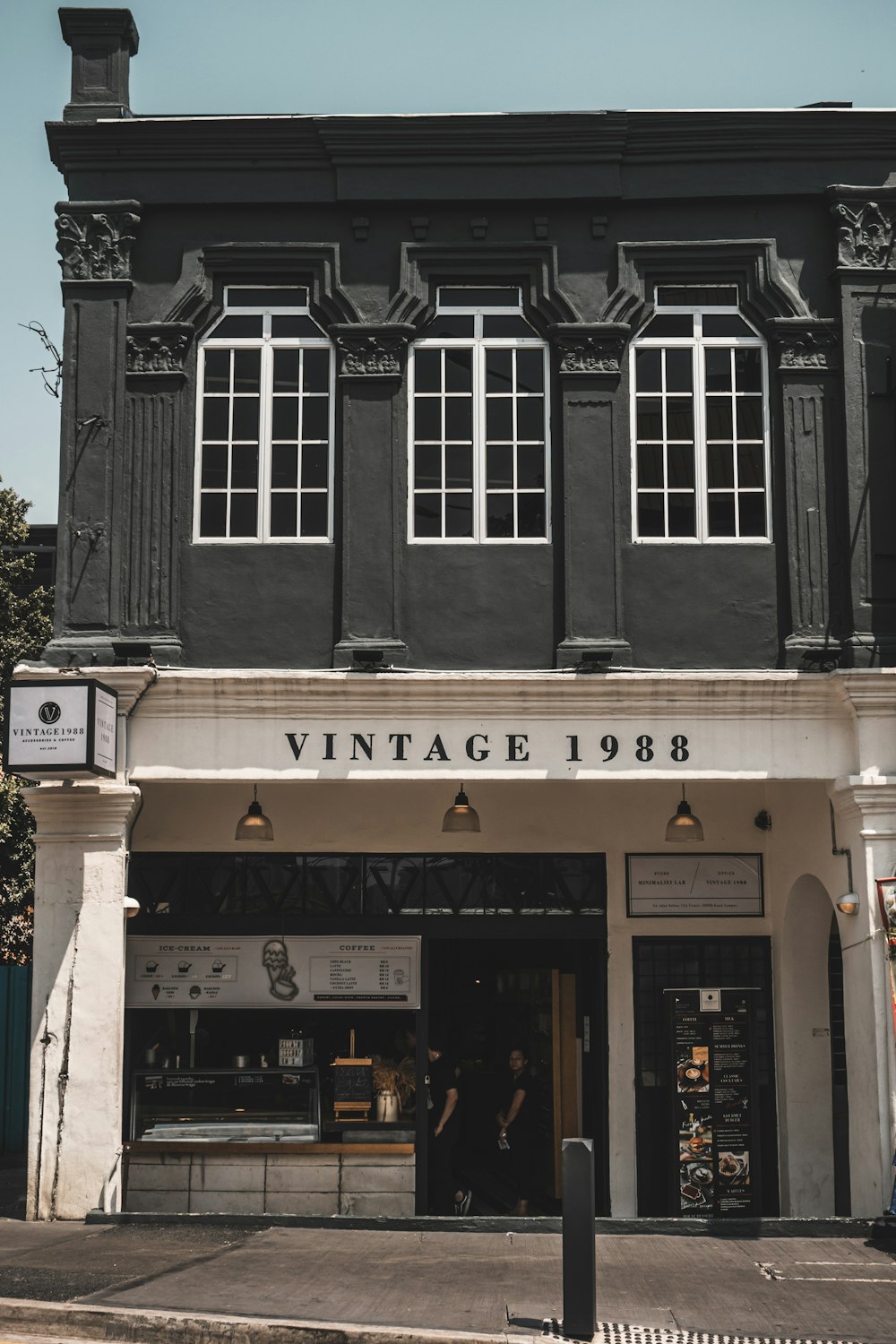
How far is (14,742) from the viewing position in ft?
41.2

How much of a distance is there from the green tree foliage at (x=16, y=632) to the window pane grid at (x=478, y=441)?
970 cm

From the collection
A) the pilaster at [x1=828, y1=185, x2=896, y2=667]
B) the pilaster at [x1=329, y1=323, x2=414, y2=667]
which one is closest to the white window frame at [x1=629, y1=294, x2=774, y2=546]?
the pilaster at [x1=828, y1=185, x2=896, y2=667]

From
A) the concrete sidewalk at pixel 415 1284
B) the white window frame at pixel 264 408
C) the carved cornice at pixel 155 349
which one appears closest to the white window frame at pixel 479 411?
the white window frame at pixel 264 408

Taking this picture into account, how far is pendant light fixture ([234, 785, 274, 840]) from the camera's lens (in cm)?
1424

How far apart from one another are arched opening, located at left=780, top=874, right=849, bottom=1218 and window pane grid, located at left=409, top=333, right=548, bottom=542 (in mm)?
4519

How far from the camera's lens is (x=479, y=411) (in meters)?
13.9

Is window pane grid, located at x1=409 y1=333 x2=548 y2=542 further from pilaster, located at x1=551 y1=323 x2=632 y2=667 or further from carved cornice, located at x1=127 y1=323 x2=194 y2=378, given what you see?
carved cornice, located at x1=127 y1=323 x2=194 y2=378

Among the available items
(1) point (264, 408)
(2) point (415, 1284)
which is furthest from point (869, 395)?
(2) point (415, 1284)

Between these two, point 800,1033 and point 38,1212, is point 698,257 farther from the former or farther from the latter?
point 38,1212

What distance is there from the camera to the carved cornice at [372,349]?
13727 mm

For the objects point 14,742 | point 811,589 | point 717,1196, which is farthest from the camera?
point 717,1196

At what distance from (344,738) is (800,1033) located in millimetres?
5423

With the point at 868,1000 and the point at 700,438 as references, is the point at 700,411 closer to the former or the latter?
A: the point at 700,438

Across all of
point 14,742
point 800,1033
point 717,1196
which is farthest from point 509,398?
point 717,1196
